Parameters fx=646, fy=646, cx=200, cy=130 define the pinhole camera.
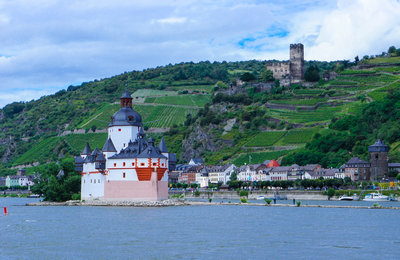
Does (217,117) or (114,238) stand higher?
(217,117)

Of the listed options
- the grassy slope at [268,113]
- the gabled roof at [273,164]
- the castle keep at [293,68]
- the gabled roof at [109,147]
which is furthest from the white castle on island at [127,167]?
the castle keep at [293,68]

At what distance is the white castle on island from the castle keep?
7484 cm

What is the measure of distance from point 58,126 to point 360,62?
74955mm

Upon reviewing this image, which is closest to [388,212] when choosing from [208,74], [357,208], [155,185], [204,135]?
[357,208]

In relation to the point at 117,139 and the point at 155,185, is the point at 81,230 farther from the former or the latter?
the point at 117,139

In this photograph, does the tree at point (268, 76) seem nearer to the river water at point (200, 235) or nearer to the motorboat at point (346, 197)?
the motorboat at point (346, 197)

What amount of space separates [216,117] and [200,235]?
93.6 meters

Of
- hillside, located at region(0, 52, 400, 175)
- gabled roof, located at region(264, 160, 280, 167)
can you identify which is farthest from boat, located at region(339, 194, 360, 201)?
hillside, located at region(0, 52, 400, 175)

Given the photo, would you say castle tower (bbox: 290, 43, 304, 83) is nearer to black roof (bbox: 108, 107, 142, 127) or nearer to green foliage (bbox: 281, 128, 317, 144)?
green foliage (bbox: 281, 128, 317, 144)

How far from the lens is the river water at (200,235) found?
101 feet

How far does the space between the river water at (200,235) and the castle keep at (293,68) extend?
3304 inches

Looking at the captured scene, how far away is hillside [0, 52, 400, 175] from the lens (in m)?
115

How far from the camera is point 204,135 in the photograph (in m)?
126

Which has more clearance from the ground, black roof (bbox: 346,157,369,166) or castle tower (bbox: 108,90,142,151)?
castle tower (bbox: 108,90,142,151)
